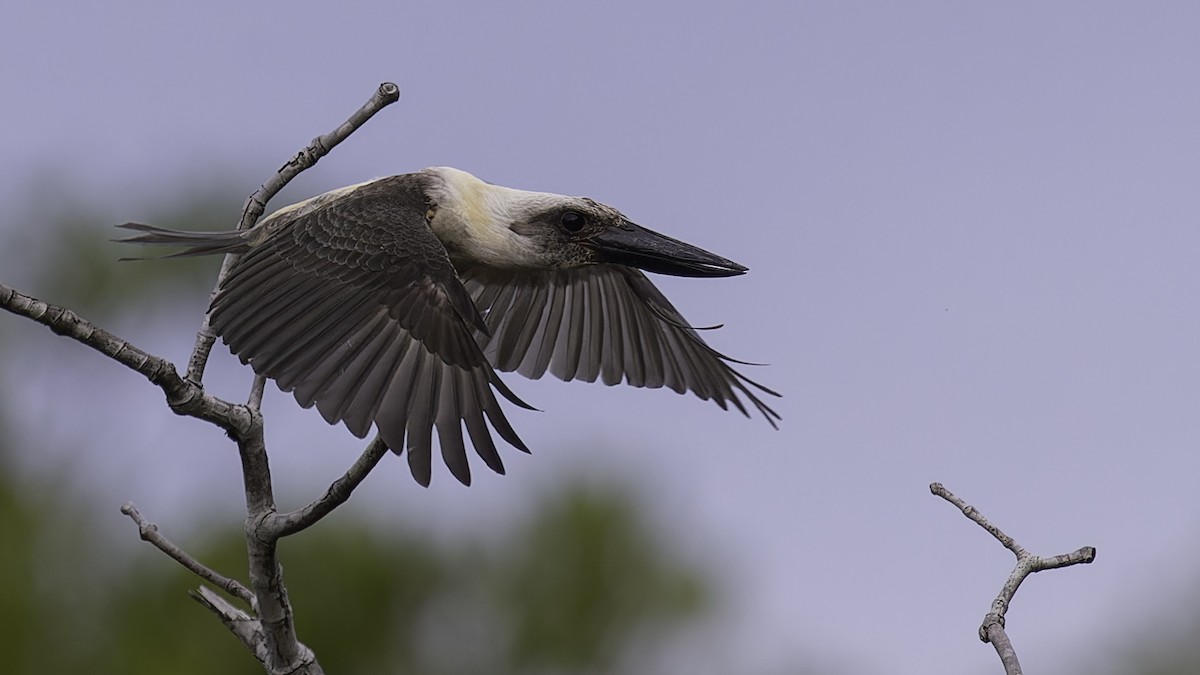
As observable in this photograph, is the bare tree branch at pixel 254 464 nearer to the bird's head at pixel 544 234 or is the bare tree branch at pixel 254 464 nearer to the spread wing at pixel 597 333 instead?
the bird's head at pixel 544 234

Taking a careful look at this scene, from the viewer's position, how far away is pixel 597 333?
19.4 feet

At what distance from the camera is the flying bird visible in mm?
4094

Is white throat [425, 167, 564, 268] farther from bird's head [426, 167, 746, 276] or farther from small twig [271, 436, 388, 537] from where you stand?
small twig [271, 436, 388, 537]

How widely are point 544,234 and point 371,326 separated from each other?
2.94 ft

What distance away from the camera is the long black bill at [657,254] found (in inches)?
199

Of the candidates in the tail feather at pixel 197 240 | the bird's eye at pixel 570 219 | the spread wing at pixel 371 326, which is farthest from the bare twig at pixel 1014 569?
the tail feather at pixel 197 240

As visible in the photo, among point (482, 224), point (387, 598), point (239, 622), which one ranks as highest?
point (482, 224)

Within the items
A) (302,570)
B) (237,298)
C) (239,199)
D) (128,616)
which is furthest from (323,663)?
(237,298)

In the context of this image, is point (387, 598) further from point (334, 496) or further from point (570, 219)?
point (334, 496)

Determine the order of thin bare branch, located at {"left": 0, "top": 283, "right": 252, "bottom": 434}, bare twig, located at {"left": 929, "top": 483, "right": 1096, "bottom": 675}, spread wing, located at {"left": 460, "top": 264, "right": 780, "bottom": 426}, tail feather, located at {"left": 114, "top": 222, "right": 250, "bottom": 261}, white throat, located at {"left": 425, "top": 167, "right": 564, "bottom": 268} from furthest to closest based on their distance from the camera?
spread wing, located at {"left": 460, "top": 264, "right": 780, "bottom": 426}, white throat, located at {"left": 425, "top": 167, "right": 564, "bottom": 268}, tail feather, located at {"left": 114, "top": 222, "right": 250, "bottom": 261}, thin bare branch, located at {"left": 0, "top": 283, "right": 252, "bottom": 434}, bare twig, located at {"left": 929, "top": 483, "right": 1096, "bottom": 675}

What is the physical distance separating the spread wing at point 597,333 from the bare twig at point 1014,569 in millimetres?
2076

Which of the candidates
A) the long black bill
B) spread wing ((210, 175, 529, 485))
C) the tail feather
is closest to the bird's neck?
spread wing ((210, 175, 529, 485))

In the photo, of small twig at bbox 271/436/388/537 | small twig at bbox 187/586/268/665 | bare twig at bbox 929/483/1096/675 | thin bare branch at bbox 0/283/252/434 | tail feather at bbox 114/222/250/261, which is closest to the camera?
bare twig at bbox 929/483/1096/675

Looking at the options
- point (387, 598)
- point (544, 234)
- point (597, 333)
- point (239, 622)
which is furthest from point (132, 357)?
point (387, 598)
